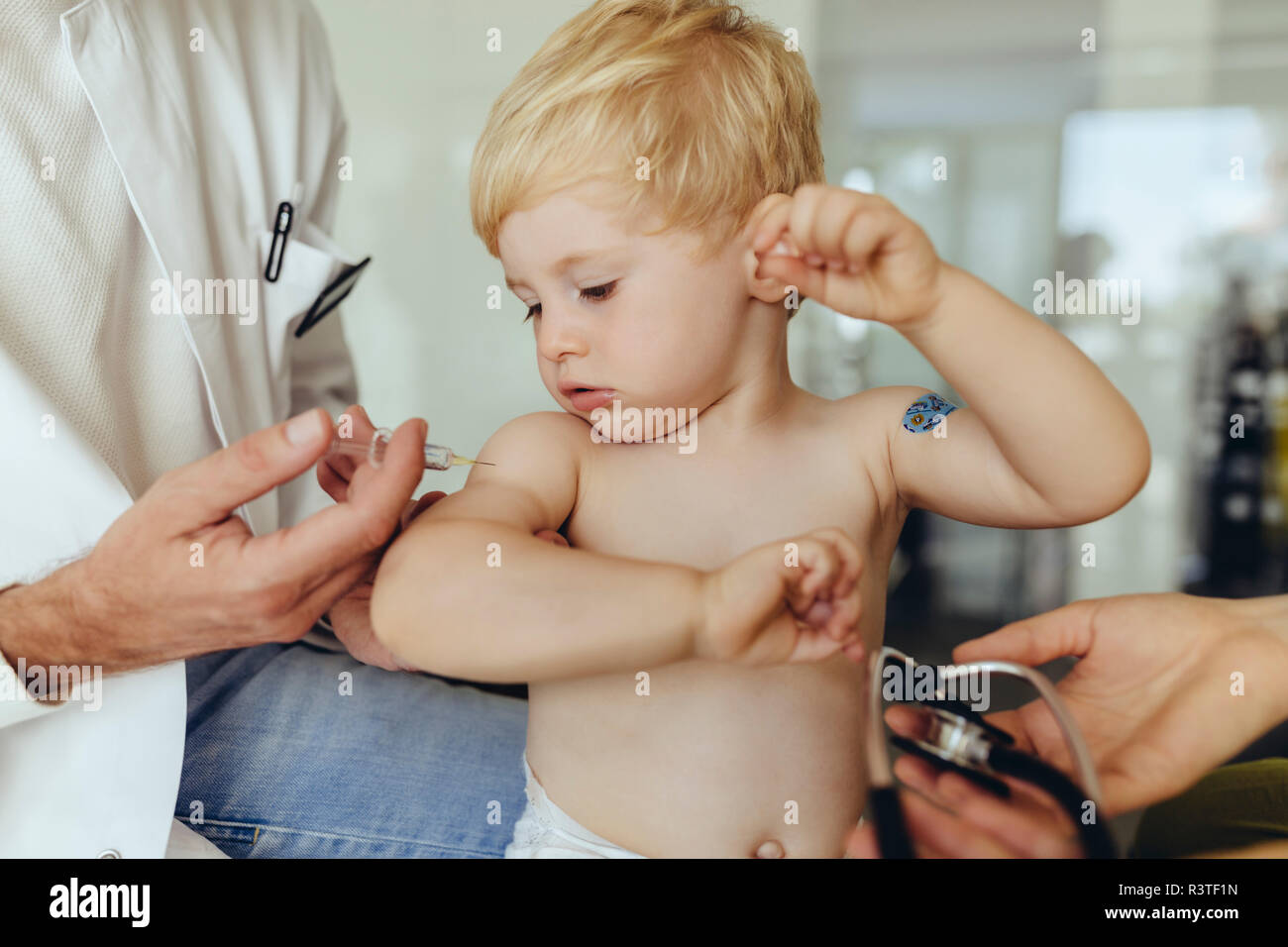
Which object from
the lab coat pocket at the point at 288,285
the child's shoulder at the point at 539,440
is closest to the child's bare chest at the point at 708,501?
the child's shoulder at the point at 539,440

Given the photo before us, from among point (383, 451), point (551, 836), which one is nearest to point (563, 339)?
Answer: point (383, 451)

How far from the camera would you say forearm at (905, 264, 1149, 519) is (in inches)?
25.9

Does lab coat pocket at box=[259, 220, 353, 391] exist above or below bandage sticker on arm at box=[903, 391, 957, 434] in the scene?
above

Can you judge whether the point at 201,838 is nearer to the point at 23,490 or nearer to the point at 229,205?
the point at 23,490

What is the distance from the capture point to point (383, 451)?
30.1 inches

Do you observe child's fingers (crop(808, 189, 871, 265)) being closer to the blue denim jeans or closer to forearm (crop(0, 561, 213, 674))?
forearm (crop(0, 561, 213, 674))

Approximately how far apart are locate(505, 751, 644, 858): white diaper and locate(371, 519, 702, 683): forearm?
0.24 metres

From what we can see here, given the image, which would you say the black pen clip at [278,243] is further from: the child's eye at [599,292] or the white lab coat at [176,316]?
the child's eye at [599,292]

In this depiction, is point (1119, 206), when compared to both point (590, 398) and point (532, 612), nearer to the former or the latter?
point (590, 398)

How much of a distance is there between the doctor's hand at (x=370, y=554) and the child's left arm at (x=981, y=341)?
0.29m

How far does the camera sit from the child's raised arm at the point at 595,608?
0.58 meters

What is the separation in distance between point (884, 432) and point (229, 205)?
809mm

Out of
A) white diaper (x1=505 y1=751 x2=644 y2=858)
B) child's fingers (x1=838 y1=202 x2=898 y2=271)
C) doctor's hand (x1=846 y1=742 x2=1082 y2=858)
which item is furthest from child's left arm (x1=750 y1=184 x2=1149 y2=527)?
white diaper (x1=505 y1=751 x2=644 y2=858)

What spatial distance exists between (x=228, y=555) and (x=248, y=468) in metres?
0.08
